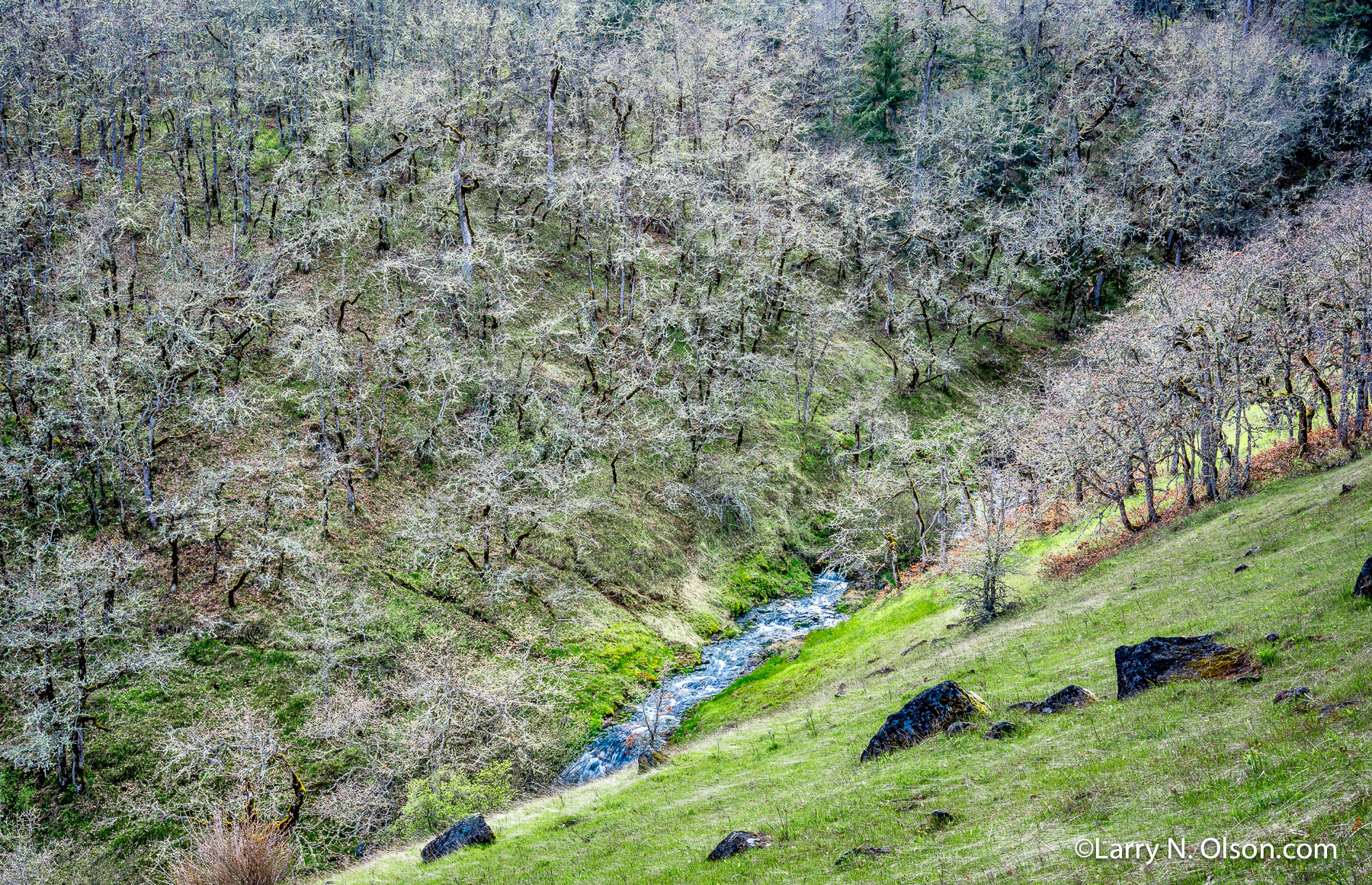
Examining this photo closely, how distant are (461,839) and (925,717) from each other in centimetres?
1435

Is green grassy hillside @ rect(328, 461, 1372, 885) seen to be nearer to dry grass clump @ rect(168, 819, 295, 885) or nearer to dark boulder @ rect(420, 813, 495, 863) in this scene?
dark boulder @ rect(420, 813, 495, 863)

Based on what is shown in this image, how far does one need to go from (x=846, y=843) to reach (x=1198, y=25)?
116147 mm

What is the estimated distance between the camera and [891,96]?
88812 mm

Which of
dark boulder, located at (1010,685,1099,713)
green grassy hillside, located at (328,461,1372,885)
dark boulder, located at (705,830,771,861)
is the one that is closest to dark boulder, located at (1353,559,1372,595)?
green grassy hillside, located at (328,461,1372,885)

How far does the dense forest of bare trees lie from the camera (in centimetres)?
3244

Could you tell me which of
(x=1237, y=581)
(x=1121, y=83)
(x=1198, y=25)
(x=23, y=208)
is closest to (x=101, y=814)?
(x=23, y=208)

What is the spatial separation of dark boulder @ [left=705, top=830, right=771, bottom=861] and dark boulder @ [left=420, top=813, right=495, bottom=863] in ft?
33.6

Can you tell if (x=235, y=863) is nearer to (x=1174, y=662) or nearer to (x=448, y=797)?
(x=448, y=797)

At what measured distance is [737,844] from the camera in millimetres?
15281

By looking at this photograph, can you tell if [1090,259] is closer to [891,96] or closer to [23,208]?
[891,96]

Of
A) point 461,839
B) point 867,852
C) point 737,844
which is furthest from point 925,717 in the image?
point 461,839

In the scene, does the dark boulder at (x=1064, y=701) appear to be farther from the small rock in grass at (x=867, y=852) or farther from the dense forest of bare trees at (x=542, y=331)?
the dense forest of bare trees at (x=542, y=331)

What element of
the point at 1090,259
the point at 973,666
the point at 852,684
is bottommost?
the point at 852,684

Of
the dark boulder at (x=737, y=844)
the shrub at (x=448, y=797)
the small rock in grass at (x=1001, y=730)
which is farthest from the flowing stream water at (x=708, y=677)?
the small rock in grass at (x=1001, y=730)
